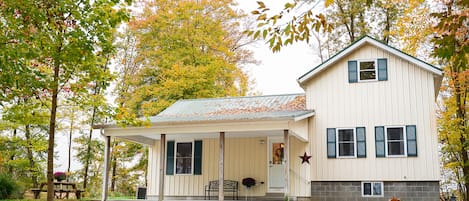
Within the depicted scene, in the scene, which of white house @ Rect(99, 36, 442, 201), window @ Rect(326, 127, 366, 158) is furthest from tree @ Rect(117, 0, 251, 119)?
window @ Rect(326, 127, 366, 158)

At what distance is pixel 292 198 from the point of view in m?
14.7

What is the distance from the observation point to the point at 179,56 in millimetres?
25641

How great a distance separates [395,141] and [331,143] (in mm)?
2006

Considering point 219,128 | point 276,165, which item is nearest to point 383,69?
point 276,165

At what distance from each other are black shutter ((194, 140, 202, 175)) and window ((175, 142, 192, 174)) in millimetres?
214

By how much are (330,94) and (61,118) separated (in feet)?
49.8

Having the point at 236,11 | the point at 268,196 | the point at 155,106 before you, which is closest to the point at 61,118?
the point at 155,106

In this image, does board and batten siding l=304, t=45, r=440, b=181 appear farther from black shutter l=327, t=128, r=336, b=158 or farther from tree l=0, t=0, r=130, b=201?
tree l=0, t=0, r=130, b=201

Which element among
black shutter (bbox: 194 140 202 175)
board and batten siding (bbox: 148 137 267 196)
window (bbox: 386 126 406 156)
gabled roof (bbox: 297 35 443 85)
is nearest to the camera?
window (bbox: 386 126 406 156)

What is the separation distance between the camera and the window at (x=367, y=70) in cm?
1563

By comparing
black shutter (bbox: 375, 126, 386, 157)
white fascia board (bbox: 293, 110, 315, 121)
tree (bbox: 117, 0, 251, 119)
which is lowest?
black shutter (bbox: 375, 126, 386, 157)

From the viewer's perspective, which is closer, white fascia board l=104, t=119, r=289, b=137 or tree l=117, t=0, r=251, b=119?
white fascia board l=104, t=119, r=289, b=137

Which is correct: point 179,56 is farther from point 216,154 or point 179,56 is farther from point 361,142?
point 361,142

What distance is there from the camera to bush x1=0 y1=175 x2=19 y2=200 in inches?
607
